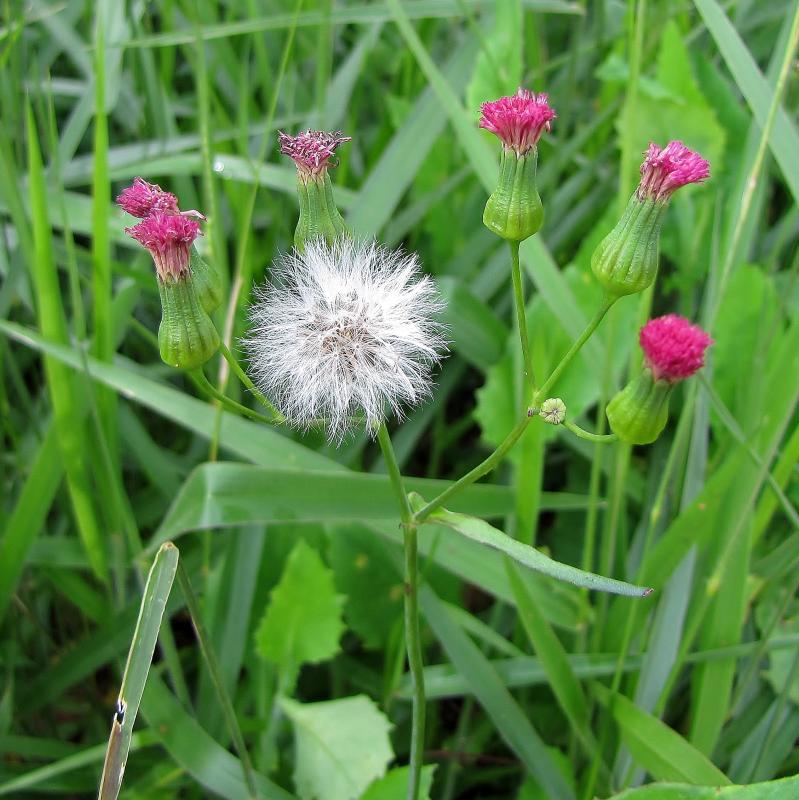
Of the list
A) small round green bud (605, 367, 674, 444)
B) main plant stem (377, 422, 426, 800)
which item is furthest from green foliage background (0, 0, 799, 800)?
small round green bud (605, 367, 674, 444)

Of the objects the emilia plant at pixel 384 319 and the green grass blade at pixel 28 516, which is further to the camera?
the green grass blade at pixel 28 516

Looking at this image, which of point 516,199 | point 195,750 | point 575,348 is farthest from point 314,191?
point 195,750

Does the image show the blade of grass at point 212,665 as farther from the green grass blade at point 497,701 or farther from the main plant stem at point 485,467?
the green grass blade at point 497,701

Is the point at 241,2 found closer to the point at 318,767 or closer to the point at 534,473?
the point at 534,473

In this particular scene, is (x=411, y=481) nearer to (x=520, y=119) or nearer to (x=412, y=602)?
(x=412, y=602)

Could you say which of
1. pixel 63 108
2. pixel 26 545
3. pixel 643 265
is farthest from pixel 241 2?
pixel 643 265

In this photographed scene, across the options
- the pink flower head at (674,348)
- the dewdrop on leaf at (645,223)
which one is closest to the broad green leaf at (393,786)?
the pink flower head at (674,348)
